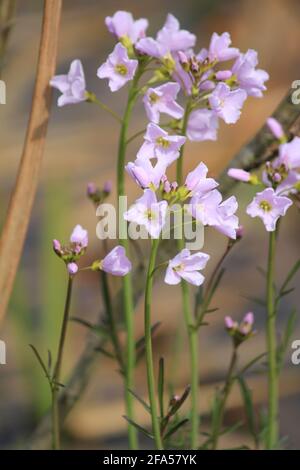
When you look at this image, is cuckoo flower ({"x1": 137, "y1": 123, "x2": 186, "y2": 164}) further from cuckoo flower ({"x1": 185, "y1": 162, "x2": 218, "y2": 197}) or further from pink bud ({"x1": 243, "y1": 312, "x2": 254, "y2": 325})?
pink bud ({"x1": 243, "y1": 312, "x2": 254, "y2": 325})

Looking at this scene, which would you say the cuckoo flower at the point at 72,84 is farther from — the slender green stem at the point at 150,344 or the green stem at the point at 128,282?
the slender green stem at the point at 150,344

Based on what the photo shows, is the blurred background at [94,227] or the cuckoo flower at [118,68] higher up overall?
the blurred background at [94,227]

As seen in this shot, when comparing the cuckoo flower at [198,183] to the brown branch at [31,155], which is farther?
the brown branch at [31,155]

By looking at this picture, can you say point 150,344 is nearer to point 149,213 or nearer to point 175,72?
point 149,213

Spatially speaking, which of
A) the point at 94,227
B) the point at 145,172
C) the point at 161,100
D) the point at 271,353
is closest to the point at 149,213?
the point at 145,172

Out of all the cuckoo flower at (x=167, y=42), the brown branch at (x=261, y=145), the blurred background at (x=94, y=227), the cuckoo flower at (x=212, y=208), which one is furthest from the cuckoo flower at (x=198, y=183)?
the blurred background at (x=94, y=227)

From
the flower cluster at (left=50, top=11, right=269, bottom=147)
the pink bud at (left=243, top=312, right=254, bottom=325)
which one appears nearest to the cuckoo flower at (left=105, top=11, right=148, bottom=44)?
the flower cluster at (left=50, top=11, right=269, bottom=147)
